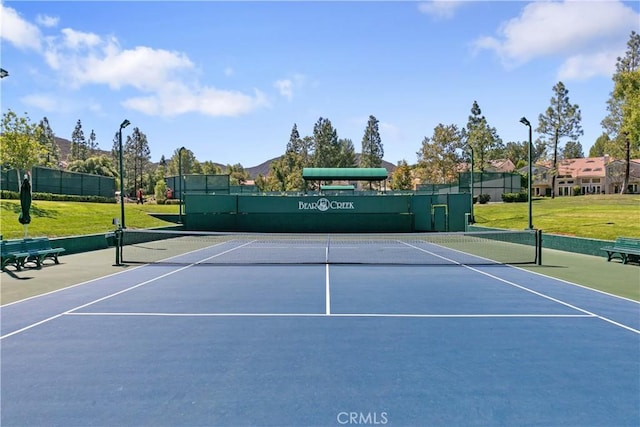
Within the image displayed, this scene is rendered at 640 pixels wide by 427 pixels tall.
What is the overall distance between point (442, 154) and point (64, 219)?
51227mm

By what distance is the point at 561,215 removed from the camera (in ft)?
104

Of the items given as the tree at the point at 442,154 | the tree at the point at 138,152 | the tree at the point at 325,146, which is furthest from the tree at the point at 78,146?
the tree at the point at 442,154

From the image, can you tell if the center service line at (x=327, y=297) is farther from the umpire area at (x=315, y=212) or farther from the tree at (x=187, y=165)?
the tree at (x=187, y=165)

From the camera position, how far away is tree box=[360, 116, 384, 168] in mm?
104812

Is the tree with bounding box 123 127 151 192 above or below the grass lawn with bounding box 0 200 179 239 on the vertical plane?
above

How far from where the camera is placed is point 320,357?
6.60m

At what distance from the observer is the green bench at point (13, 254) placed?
15.1 m

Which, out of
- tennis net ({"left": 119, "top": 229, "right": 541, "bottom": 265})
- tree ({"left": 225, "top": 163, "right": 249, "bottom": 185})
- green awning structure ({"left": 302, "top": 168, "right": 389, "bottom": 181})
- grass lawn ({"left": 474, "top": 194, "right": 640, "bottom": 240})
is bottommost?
tennis net ({"left": 119, "top": 229, "right": 541, "bottom": 265})

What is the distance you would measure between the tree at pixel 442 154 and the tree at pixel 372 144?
1504 inches

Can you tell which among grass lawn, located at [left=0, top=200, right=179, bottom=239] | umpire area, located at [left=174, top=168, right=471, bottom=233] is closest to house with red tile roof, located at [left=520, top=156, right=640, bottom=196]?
umpire area, located at [left=174, top=168, right=471, bottom=233]

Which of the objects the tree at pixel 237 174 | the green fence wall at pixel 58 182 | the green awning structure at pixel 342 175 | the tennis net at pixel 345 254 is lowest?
the tennis net at pixel 345 254

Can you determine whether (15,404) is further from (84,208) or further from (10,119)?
(10,119)

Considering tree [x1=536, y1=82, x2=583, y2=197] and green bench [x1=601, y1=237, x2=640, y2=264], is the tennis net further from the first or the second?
tree [x1=536, y1=82, x2=583, y2=197]

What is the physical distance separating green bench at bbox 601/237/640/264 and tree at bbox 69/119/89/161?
157700 mm
